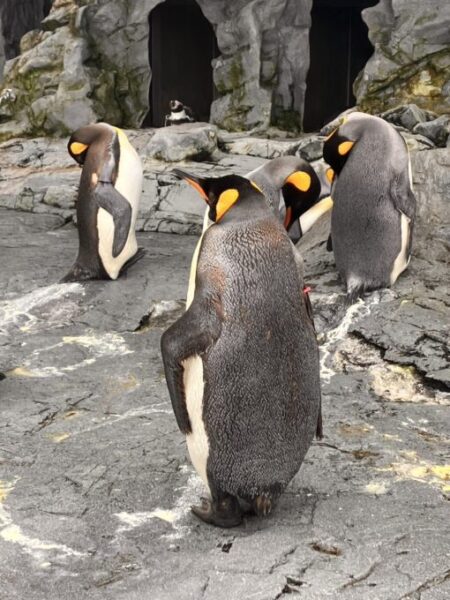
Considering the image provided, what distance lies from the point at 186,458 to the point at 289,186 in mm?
1561

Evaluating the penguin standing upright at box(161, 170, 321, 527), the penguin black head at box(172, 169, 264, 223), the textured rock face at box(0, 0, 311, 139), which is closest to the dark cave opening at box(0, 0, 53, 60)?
the textured rock face at box(0, 0, 311, 139)

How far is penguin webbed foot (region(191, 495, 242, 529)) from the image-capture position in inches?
110

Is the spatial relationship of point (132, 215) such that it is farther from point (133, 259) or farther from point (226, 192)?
point (226, 192)

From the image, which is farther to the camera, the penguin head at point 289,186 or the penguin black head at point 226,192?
the penguin head at point 289,186

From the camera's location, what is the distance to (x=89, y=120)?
10453 mm

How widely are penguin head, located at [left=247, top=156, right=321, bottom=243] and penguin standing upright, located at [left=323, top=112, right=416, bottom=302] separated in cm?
33

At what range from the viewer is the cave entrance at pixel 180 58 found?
12.2 metres

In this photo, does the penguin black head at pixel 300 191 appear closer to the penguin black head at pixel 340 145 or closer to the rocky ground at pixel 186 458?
the rocky ground at pixel 186 458

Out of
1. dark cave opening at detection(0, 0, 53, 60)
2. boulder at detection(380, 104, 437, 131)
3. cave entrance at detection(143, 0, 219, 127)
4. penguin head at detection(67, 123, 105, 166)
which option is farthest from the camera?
dark cave opening at detection(0, 0, 53, 60)

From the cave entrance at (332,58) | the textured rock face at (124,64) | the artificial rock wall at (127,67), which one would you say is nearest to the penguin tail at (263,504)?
the artificial rock wall at (127,67)

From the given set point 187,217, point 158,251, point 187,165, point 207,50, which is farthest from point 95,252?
point 207,50

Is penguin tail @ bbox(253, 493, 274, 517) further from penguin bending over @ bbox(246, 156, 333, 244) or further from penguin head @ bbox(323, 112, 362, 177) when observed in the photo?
penguin head @ bbox(323, 112, 362, 177)

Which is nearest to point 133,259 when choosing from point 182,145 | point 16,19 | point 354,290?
point 354,290

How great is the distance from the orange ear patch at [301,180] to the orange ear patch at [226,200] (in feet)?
4.78
